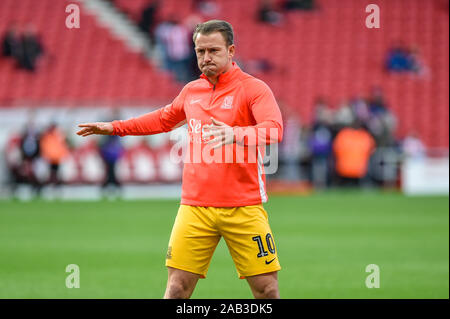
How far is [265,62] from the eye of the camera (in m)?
27.5

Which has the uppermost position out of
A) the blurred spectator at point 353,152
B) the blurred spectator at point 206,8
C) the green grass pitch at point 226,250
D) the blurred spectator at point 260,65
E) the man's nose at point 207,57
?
the blurred spectator at point 206,8

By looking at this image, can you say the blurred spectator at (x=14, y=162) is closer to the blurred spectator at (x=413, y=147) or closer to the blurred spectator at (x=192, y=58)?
the blurred spectator at (x=192, y=58)

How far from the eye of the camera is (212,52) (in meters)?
5.18

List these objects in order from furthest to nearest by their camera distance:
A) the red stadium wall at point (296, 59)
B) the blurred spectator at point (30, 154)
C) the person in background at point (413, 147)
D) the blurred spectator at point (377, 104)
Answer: the red stadium wall at point (296, 59)
the blurred spectator at point (377, 104)
the person in background at point (413, 147)
the blurred spectator at point (30, 154)

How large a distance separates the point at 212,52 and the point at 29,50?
22.5 meters

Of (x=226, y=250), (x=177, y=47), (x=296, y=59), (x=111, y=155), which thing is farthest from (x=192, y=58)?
(x=226, y=250)

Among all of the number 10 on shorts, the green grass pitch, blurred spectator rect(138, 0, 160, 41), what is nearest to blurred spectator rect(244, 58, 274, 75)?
blurred spectator rect(138, 0, 160, 41)

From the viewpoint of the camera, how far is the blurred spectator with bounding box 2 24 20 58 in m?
26.1

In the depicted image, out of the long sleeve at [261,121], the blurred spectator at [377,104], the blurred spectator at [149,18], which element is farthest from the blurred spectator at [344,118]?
the long sleeve at [261,121]

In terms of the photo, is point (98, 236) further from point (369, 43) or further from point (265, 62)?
point (369, 43)

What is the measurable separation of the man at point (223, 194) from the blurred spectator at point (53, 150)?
1609 centimetres

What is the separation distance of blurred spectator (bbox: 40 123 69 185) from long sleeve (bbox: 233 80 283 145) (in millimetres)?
16322

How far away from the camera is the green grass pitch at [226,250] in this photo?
8.36 metres

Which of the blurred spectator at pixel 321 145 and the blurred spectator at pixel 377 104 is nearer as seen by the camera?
the blurred spectator at pixel 321 145
